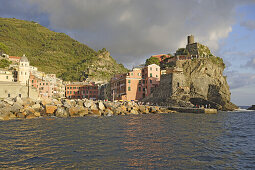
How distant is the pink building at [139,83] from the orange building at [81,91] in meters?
29.2

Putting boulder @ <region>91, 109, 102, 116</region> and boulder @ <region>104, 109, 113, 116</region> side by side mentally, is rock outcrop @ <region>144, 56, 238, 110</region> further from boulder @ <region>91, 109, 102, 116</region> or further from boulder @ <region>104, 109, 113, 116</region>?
boulder @ <region>91, 109, 102, 116</region>

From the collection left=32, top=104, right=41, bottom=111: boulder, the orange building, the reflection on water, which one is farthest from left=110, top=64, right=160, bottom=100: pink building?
the reflection on water

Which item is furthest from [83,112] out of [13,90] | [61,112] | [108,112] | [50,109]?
[13,90]

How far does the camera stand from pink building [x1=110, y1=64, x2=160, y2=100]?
234ft

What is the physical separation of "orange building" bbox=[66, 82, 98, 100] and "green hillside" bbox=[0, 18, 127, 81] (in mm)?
23715

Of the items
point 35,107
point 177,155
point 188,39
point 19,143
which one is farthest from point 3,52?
point 177,155

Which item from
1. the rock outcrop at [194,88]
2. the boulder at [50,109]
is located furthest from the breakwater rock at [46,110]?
the rock outcrop at [194,88]

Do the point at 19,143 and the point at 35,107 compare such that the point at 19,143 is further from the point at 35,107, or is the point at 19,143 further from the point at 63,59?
the point at 63,59

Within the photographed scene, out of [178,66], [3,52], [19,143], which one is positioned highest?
[3,52]

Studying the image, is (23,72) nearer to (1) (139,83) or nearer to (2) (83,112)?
(1) (139,83)

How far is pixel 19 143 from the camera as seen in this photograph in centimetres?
1484

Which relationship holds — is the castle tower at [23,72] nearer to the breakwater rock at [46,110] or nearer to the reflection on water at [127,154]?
the breakwater rock at [46,110]

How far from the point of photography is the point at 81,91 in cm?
9869

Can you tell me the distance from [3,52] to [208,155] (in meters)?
112
